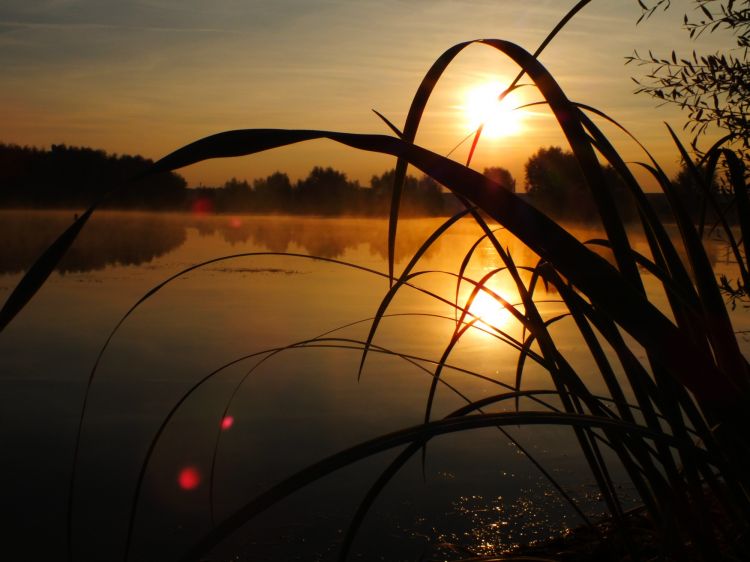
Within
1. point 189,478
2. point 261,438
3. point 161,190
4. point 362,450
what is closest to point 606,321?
point 362,450

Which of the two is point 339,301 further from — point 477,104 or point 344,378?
point 477,104

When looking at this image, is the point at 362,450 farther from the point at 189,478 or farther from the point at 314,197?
the point at 314,197

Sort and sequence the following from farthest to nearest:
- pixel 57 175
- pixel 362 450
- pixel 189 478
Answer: pixel 57 175
pixel 189 478
pixel 362 450

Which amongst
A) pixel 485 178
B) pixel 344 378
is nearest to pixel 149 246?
pixel 344 378

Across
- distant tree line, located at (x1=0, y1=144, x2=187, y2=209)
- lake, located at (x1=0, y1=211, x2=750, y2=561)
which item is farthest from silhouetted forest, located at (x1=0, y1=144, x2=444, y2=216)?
lake, located at (x1=0, y1=211, x2=750, y2=561)

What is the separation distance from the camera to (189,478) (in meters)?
1.81

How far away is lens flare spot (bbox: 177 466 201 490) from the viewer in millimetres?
1772

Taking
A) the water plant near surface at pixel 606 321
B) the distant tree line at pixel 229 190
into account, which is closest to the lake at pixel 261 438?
the water plant near surface at pixel 606 321

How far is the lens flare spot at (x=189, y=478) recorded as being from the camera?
1.77 metres

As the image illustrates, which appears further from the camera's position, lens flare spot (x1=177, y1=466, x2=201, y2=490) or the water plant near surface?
lens flare spot (x1=177, y1=466, x2=201, y2=490)

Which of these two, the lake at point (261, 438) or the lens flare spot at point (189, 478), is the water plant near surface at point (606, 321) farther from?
the lens flare spot at point (189, 478)

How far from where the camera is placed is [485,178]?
1.08ft

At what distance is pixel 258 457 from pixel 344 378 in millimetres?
922

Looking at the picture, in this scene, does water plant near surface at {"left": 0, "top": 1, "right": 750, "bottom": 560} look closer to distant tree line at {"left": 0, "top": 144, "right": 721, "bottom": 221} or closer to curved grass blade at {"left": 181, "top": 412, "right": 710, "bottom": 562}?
curved grass blade at {"left": 181, "top": 412, "right": 710, "bottom": 562}
